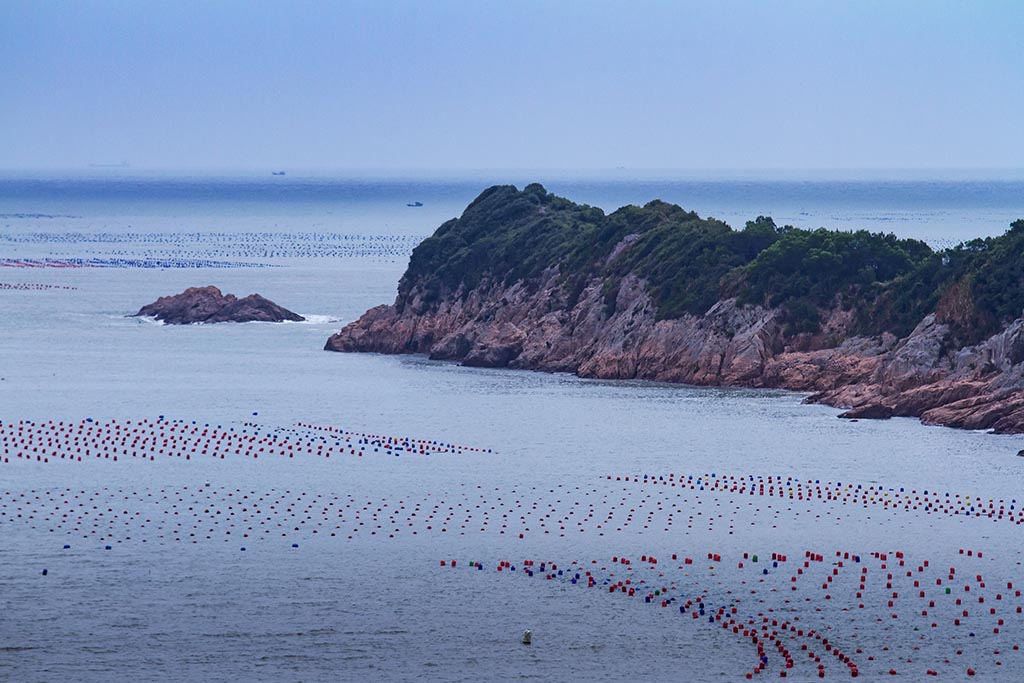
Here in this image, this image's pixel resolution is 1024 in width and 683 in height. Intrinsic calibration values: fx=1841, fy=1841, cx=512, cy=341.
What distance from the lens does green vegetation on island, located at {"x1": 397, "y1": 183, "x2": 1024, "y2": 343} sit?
9600cm

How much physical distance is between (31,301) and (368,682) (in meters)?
126

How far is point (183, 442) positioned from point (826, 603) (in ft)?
126

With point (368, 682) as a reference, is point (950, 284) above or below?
above

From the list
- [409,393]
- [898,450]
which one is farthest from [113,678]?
[409,393]

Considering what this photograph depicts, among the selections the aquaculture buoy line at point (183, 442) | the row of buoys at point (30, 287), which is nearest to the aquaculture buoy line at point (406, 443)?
the aquaculture buoy line at point (183, 442)

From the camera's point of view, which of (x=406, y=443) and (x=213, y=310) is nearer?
(x=406, y=443)

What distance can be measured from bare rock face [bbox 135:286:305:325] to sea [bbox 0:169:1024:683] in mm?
36547

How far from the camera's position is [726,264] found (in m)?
113

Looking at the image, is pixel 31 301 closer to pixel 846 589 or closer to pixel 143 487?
pixel 143 487

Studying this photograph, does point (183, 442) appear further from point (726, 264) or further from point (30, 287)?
point (30, 287)

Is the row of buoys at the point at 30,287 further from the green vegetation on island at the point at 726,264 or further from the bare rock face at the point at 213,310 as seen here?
the green vegetation on island at the point at 726,264

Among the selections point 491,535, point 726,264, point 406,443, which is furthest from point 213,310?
point 491,535

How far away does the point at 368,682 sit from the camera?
45.4 meters

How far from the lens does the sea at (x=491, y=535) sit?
47.8m
